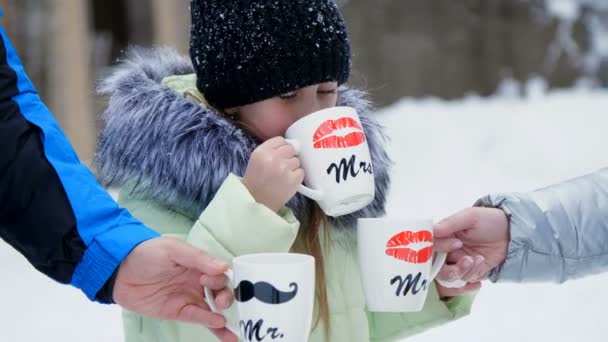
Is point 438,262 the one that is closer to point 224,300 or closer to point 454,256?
point 454,256

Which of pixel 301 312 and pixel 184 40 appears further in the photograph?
pixel 184 40

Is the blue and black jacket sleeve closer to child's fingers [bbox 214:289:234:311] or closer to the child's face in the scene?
child's fingers [bbox 214:289:234:311]

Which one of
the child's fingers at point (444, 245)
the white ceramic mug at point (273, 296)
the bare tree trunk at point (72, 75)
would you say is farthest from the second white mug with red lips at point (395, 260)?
the bare tree trunk at point (72, 75)

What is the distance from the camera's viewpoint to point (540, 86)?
6492 millimetres

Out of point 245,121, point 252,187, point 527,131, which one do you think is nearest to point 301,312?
point 252,187

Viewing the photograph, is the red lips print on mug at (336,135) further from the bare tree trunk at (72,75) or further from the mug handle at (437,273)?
the bare tree trunk at (72,75)

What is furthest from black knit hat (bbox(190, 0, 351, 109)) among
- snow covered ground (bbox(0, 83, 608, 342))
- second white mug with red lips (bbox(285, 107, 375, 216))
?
snow covered ground (bbox(0, 83, 608, 342))

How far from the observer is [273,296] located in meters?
0.97

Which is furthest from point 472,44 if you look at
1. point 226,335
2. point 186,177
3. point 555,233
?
point 226,335

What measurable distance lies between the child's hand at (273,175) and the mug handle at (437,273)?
0.88ft

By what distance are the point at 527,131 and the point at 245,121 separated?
3510mm

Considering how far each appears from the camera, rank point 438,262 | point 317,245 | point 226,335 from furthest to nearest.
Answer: point 317,245
point 438,262
point 226,335

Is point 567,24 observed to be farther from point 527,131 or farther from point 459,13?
point 527,131

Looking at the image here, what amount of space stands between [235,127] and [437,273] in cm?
43
